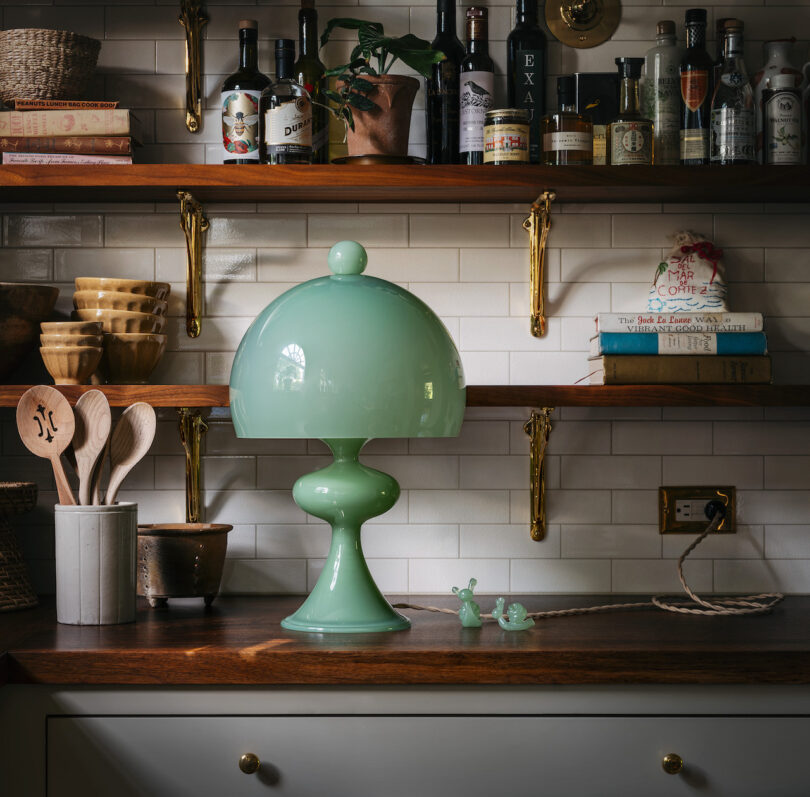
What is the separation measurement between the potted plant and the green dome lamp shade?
12.1 inches

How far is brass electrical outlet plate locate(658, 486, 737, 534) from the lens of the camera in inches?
75.1

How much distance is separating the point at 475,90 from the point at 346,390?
0.71m

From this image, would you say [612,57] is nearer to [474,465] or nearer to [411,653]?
[474,465]

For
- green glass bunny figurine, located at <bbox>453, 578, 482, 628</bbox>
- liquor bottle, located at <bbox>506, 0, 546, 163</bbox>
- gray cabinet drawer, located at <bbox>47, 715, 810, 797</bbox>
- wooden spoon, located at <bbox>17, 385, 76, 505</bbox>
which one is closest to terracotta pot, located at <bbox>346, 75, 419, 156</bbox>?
liquor bottle, located at <bbox>506, 0, 546, 163</bbox>

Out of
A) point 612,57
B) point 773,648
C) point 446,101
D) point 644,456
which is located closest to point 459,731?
point 773,648

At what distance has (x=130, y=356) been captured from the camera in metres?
1.75

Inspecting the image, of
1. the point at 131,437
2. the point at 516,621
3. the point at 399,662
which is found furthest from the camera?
the point at 131,437

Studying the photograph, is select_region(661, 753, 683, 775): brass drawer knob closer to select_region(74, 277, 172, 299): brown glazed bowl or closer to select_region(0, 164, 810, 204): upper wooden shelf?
select_region(0, 164, 810, 204): upper wooden shelf

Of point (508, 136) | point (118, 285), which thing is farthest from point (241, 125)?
point (508, 136)

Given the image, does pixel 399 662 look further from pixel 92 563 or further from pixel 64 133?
pixel 64 133

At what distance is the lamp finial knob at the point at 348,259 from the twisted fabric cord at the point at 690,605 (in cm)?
59

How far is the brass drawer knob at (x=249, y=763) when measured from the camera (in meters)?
1.35

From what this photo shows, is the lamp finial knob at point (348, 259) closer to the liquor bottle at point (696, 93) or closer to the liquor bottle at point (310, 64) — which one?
the liquor bottle at point (310, 64)

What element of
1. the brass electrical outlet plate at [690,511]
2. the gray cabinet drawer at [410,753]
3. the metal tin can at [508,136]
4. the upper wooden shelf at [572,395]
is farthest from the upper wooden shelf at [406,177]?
the gray cabinet drawer at [410,753]
